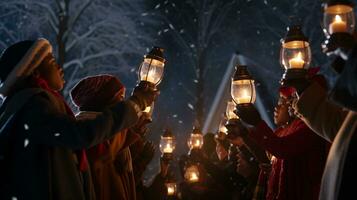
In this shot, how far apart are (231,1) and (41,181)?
721 inches

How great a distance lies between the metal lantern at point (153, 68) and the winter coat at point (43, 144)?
1.13 metres

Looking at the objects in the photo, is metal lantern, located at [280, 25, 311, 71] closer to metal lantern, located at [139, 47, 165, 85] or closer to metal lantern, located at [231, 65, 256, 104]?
metal lantern, located at [231, 65, 256, 104]

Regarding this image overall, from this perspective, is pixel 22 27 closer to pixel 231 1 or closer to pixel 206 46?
pixel 206 46

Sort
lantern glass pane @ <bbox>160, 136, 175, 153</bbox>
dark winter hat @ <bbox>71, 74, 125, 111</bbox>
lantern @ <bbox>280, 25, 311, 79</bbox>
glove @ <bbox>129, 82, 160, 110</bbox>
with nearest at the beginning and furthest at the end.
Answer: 1. lantern @ <bbox>280, 25, 311, 79</bbox>
2. glove @ <bbox>129, 82, 160, 110</bbox>
3. dark winter hat @ <bbox>71, 74, 125, 111</bbox>
4. lantern glass pane @ <bbox>160, 136, 175, 153</bbox>

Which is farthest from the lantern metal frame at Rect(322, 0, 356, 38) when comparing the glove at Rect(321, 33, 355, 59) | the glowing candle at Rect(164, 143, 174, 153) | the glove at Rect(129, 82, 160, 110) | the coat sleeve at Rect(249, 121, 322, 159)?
the glowing candle at Rect(164, 143, 174, 153)

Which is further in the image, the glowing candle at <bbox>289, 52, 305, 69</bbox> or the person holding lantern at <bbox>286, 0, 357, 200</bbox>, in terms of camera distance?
the glowing candle at <bbox>289, 52, 305, 69</bbox>

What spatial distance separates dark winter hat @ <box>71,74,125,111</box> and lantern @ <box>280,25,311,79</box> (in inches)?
60.4

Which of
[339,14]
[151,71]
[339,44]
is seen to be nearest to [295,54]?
[339,14]

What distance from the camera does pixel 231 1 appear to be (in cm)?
1983

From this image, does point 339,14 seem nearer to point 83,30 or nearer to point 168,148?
point 168,148

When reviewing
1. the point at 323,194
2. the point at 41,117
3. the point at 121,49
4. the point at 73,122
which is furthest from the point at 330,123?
the point at 121,49

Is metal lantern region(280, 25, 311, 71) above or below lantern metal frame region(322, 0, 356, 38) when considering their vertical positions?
below

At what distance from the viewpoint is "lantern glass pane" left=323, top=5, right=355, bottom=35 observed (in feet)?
8.27

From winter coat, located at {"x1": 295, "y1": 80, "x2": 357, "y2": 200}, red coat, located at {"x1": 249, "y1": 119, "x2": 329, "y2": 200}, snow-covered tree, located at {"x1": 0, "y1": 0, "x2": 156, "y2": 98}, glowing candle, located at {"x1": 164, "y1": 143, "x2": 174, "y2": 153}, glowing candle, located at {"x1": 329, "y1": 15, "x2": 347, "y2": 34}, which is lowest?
glowing candle, located at {"x1": 164, "y1": 143, "x2": 174, "y2": 153}
